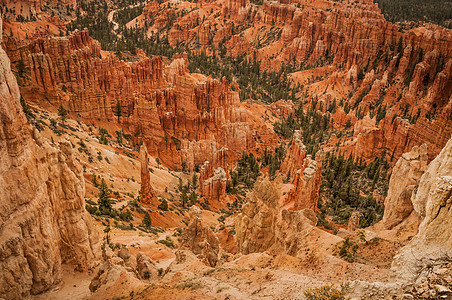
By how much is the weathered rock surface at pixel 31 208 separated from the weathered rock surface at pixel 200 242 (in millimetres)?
6451

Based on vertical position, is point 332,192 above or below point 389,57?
below

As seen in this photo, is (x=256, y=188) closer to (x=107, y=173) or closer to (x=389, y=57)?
(x=107, y=173)

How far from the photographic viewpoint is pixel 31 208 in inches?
449

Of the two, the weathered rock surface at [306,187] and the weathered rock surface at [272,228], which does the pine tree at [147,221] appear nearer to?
the weathered rock surface at [272,228]

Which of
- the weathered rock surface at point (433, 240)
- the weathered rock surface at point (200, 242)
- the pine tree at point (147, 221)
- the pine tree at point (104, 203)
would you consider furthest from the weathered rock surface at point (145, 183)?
the weathered rock surface at point (433, 240)

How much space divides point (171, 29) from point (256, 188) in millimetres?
113534

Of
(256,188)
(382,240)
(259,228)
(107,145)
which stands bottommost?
(107,145)

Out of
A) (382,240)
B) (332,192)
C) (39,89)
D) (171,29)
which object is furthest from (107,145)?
(171,29)

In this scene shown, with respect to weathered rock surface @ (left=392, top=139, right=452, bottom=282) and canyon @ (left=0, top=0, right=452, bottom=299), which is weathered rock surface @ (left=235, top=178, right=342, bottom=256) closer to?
canyon @ (left=0, top=0, right=452, bottom=299)

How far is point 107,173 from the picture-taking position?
33125 mm

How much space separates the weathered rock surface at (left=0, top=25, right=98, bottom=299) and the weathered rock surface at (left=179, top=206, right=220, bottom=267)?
6.45 meters

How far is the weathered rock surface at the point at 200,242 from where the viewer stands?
745 inches

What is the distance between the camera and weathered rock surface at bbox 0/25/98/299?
10531 millimetres

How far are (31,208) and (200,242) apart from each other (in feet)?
34.7
